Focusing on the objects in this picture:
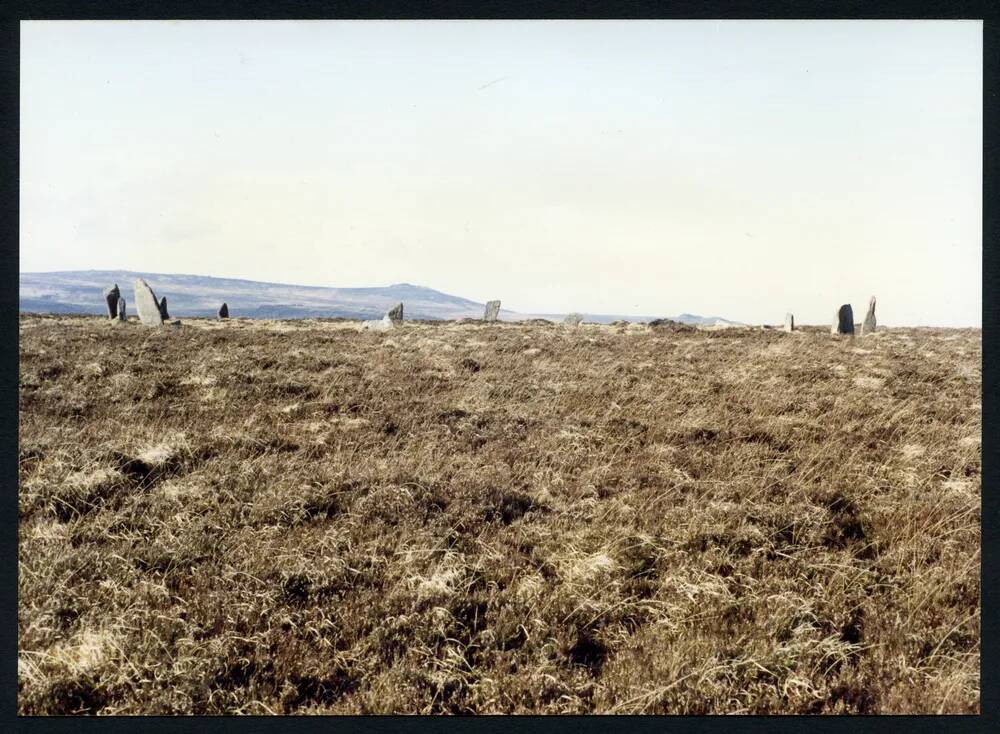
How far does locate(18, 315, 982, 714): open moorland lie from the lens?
3.16 metres

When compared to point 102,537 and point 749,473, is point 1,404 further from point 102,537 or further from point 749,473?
point 749,473

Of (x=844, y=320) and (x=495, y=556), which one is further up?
(x=844, y=320)

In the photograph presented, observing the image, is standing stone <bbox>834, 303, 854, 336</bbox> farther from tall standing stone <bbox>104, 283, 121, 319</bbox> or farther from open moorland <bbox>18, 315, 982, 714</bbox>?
tall standing stone <bbox>104, 283, 121, 319</bbox>

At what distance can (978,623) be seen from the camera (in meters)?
3.71

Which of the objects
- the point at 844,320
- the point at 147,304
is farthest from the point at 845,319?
the point at 147,304

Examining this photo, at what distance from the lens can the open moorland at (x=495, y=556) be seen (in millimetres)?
3164

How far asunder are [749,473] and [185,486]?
6213mm

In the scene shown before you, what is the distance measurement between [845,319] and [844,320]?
8 centimetres

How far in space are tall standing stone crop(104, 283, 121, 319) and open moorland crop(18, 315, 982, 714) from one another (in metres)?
17.5

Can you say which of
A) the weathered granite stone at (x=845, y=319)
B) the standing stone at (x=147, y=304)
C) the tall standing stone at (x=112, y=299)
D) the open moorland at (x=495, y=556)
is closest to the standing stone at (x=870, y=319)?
the weathered granite stone at (x=845, y=319)

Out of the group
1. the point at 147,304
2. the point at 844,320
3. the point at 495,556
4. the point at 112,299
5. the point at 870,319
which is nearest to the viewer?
the point at 495,556

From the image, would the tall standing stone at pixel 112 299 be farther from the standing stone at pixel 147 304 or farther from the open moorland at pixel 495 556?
the open moorland at pixel 495 556

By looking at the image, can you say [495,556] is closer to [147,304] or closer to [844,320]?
[844,320]

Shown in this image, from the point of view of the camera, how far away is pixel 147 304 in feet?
72.1
